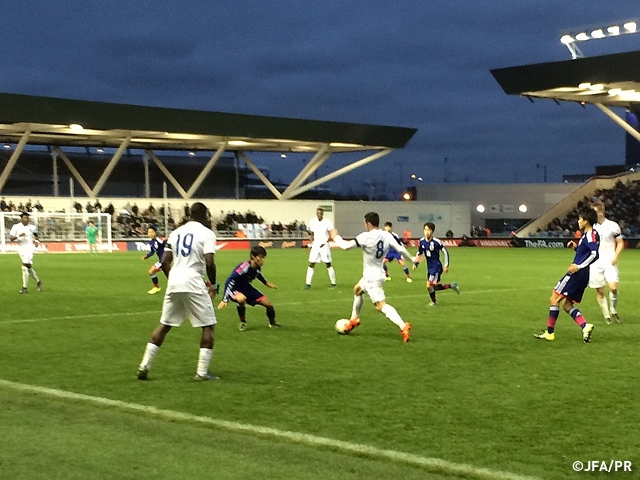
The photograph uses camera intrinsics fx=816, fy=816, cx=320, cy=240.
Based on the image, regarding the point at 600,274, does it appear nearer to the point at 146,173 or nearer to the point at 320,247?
the point at 320,247

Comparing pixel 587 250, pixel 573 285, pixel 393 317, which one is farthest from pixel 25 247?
pixel 587 250

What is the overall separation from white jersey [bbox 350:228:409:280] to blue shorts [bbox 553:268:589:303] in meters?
2.57

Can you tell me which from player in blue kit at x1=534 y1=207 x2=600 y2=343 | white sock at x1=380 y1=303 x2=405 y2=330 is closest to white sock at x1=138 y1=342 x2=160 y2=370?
white sock at x1=380 y1=303 x2=405 y2=330

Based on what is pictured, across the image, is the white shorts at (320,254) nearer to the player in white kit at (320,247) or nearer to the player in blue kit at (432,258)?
the player in white kit at (320,247)

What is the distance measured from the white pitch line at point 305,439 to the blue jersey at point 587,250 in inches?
264

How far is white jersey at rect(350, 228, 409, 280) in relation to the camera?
39.1 feet

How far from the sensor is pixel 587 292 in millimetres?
21266

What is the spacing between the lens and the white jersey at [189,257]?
28.9 ft

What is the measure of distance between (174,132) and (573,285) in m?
47.7

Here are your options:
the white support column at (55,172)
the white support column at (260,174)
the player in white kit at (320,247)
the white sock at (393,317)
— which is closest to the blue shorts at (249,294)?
the white sock at (393,317)

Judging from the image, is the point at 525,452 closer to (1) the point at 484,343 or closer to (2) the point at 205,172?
(1) the point at 484,343

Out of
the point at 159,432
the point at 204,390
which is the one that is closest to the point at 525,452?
the point at 159,432

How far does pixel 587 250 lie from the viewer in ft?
39.7

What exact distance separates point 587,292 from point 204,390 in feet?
49.3
